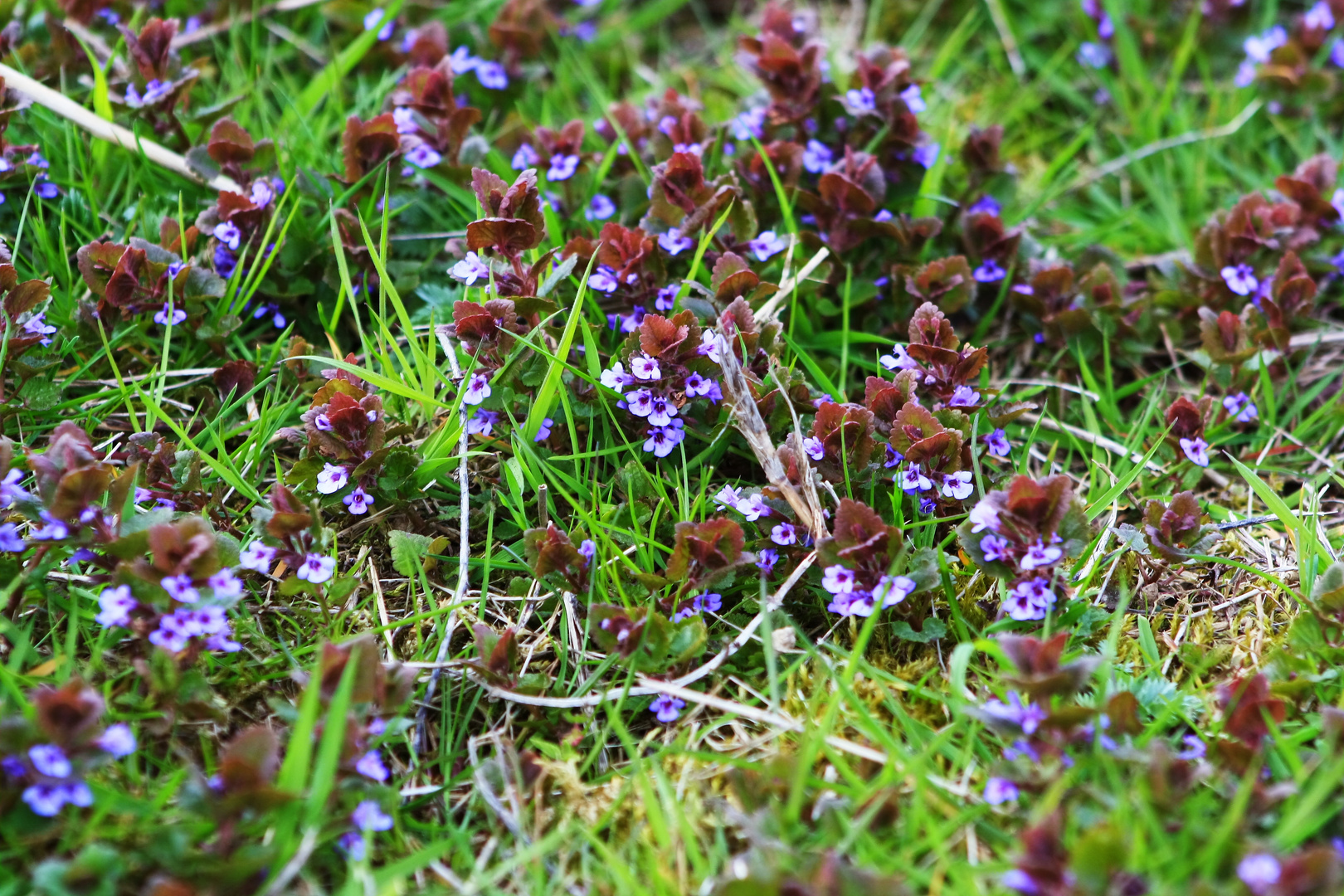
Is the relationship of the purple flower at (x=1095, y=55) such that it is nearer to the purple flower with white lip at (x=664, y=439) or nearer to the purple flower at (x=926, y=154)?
the purple flower at (x=926, y=154)

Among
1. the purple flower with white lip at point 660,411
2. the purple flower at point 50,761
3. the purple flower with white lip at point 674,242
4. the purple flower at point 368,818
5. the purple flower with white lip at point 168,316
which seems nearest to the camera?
the purple flower at point 50,761

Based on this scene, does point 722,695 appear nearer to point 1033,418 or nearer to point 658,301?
point 658,301

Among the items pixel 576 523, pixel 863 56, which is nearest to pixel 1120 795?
pixel 576 523

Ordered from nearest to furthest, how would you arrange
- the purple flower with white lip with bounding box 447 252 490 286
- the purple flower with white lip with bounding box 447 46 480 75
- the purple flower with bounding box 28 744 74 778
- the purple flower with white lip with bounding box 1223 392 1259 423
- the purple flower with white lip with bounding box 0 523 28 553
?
the purple flower with bounding box 28 744 74 778 → the purple flower with white lip with bounding box 0 523 28 553 → the purple flower with white lip with bounding box 447 252 490 286 → the purple flower with white lip with bounding box 1223 392 1259 423 → the purple flower with white lip with bounding box 447 46 480 75

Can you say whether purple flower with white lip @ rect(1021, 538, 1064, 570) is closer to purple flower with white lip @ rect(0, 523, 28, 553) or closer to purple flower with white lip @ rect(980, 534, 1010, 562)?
purple flower with white lip @ rect(980, 534, 1010, 562)

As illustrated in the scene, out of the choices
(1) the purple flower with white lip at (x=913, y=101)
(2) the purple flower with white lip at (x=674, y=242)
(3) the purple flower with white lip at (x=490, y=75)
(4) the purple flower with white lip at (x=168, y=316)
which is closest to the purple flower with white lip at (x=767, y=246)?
(2) the purple flower with white lip at (x=674, y=242)

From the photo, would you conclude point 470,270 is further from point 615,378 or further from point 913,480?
point 913,480

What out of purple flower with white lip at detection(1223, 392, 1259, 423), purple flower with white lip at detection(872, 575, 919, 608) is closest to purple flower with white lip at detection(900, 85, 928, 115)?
purple flower with white lip at detection(1223, 392, 1259, 423)
